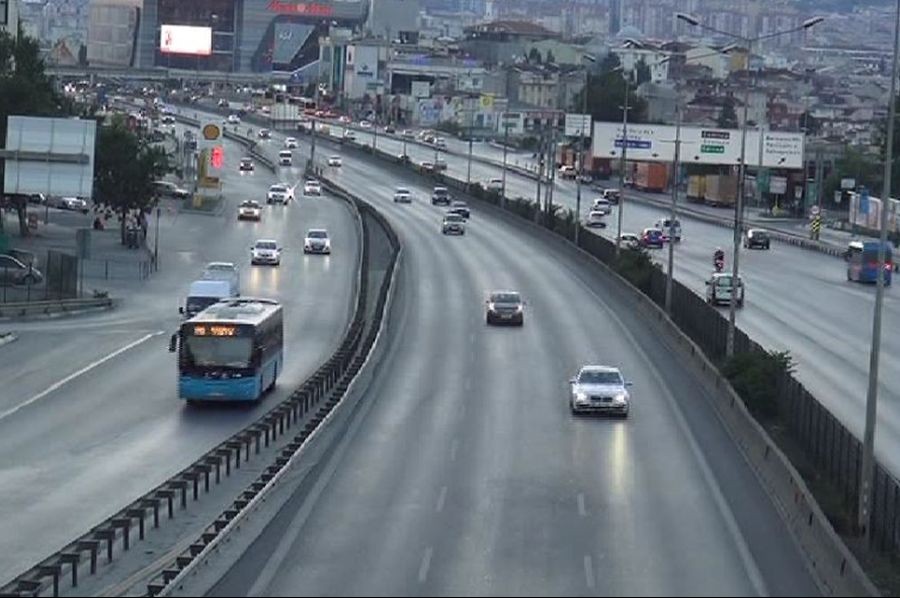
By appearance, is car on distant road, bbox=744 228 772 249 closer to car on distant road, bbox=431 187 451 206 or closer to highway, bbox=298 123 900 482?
highway, bbox=298 123 900 482

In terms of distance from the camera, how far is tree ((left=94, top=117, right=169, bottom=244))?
85.9m

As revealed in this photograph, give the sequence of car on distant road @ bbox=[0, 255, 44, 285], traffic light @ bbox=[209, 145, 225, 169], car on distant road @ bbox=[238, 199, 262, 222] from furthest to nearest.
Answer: traffic light @ bbox=[209, 145, 225, 169]
car on distant road @ bbox=[238, 199, 262, 222]
car on distant road @ bbox=[0, 255, 44, 285]

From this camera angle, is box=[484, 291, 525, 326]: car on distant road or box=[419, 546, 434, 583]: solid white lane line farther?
box=[484, 291, 525, 326]: car on distant road

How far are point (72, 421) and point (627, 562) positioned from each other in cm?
1829

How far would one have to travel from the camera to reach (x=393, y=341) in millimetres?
53906

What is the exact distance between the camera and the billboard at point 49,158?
195 ft

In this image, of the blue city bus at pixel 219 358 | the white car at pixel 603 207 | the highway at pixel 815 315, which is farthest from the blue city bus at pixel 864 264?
the blue city bus at pixel 219 358

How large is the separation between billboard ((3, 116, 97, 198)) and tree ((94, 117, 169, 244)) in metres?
24.6

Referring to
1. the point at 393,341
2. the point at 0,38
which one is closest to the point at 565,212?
the point at 0,38

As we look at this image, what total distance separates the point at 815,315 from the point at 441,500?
129 feet

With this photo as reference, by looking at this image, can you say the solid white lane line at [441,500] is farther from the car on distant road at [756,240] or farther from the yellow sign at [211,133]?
the yellow sign at [211,133]

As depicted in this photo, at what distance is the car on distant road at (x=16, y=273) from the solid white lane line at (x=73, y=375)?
41.1 feet

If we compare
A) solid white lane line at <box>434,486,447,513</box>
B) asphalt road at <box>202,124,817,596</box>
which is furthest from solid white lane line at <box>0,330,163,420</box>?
solid white lane line at <box>434,486,447,513</box>


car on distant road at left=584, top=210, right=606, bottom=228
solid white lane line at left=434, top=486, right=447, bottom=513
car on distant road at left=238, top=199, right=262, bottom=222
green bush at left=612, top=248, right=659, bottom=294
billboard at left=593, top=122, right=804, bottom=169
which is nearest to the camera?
solid white lane line at left=434, top=486, right=447, bottom=513
